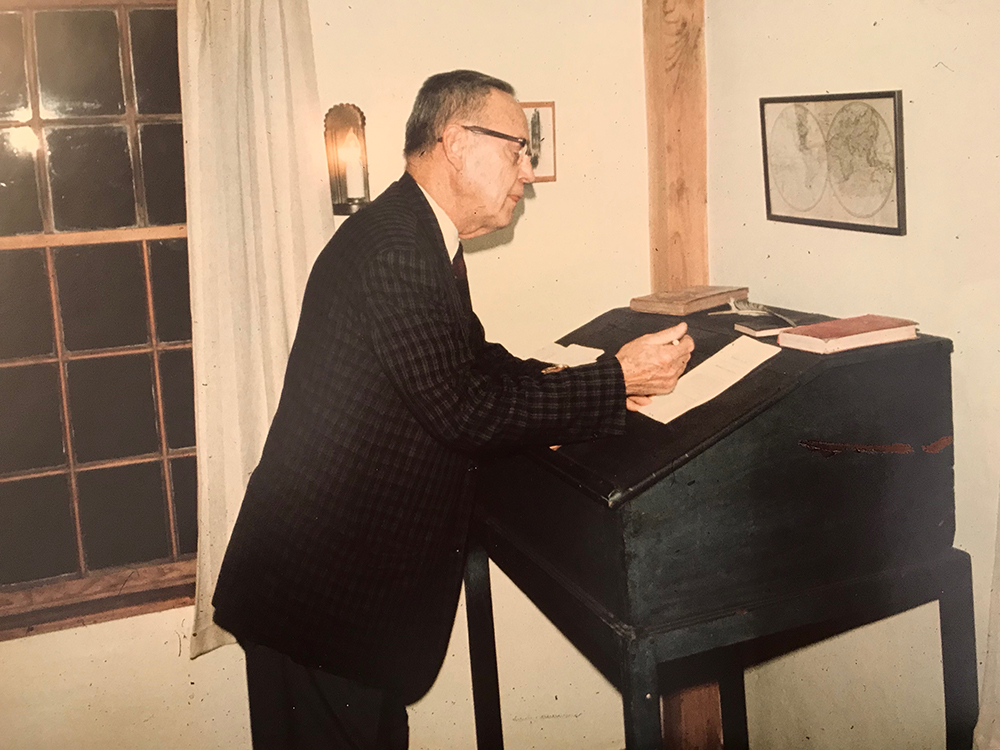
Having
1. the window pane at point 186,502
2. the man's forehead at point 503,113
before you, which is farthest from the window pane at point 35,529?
the man's forehead at point 503,113

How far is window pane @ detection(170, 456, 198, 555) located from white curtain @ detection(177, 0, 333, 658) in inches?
11.2

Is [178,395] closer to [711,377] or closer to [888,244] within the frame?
[711,377]

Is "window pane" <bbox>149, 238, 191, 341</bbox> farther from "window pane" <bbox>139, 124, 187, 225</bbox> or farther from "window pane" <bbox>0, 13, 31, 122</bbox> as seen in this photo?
"window pane" <bbox>0, 13, 31, 122</bbox>

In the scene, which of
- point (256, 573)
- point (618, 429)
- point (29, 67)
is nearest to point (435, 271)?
point (618, 429)

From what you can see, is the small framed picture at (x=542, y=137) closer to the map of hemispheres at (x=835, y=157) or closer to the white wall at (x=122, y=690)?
the map of hemispheres at (x=835, y=157)

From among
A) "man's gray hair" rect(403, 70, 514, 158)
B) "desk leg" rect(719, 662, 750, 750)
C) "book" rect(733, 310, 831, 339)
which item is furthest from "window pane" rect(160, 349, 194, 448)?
"desk leg" rect(719, 662, 750, 750)

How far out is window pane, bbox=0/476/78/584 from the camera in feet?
8.66

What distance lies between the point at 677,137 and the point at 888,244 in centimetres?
92

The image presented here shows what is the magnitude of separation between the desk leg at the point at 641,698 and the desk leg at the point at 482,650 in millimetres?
926

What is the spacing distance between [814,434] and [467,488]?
757 mm

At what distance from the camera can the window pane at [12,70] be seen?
243cm

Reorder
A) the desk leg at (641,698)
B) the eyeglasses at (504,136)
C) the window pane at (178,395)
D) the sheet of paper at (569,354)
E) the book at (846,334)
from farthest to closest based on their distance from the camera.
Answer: the window pane at (178,395) < the sheet of paper at (569,354) < the eyeglasses at (504,136) < the book at (846,334) < the desk leg at (641,698)

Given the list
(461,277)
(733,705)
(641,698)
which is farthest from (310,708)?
(733,705)

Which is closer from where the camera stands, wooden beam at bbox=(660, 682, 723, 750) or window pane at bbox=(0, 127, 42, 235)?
window pane at bbox=(0, 127, 42, 235)
